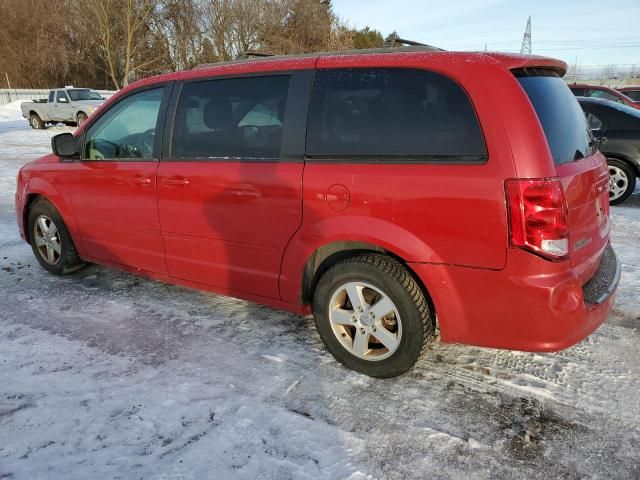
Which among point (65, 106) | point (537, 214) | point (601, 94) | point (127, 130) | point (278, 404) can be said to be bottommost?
point (278, 404)

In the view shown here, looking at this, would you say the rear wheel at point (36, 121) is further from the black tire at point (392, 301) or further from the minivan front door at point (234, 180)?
the black tire at point (392, 301)

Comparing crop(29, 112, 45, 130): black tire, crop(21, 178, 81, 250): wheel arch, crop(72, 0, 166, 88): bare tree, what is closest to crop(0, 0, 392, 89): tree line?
crop(72, 0, 166, 88): bare tree

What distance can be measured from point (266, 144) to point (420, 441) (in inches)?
74.7

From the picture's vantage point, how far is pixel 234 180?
3.17 m

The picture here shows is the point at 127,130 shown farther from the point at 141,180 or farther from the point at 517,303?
the point at 517,303

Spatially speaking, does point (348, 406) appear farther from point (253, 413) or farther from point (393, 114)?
point (393, 114)

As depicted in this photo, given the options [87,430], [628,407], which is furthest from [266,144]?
[628,407]

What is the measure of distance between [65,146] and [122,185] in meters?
0.80

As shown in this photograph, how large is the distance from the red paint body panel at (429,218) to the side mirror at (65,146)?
988 mm

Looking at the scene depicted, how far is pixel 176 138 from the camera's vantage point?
3531 millimetres

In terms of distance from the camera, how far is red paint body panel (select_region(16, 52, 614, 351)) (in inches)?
94.2

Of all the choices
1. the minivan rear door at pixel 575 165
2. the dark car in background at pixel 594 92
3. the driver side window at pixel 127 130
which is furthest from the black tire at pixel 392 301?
the dark car in background at pixel 594 92

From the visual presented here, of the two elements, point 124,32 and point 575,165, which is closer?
point 575,165

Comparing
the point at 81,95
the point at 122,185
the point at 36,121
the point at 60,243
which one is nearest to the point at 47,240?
the point at 60,243
